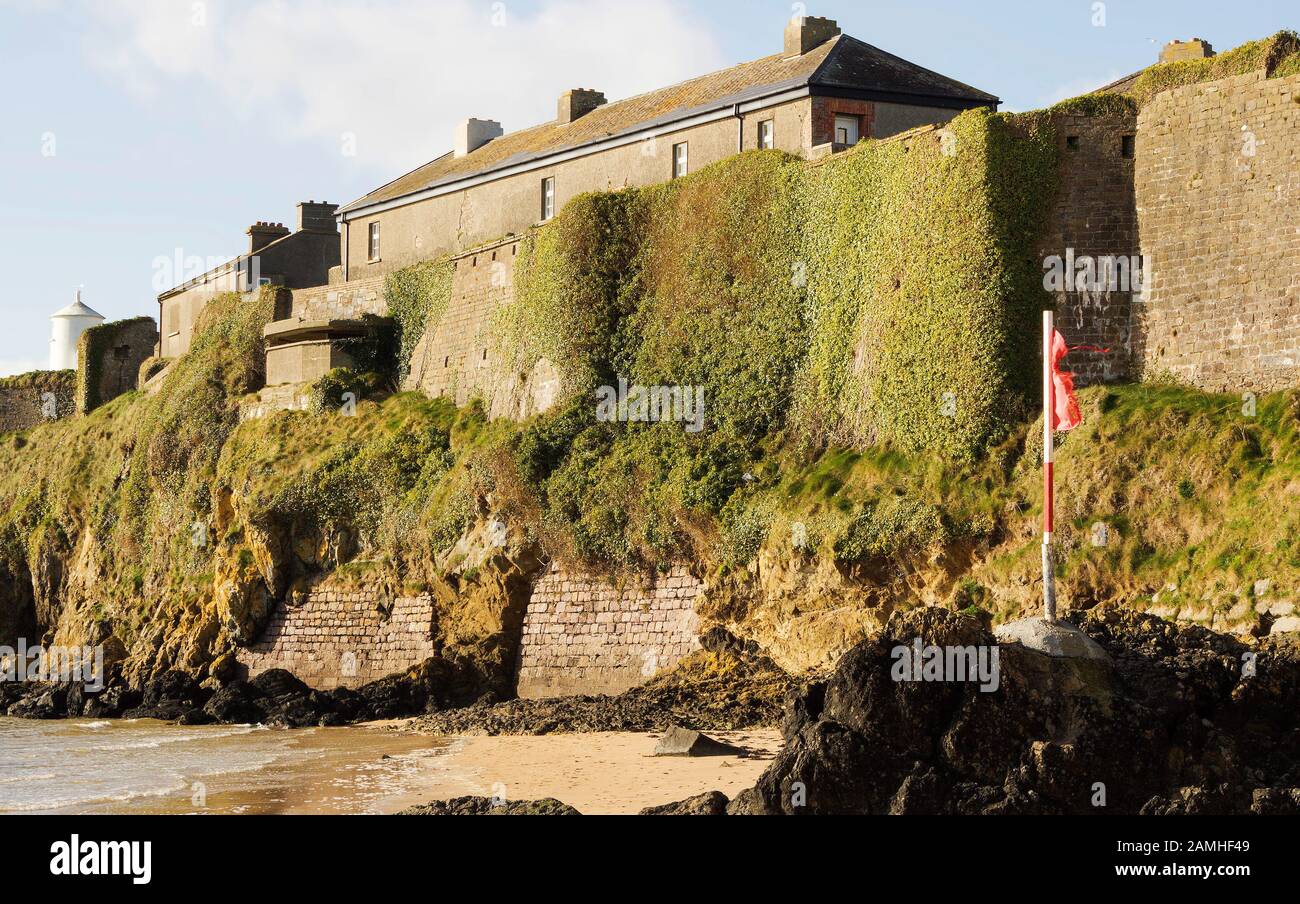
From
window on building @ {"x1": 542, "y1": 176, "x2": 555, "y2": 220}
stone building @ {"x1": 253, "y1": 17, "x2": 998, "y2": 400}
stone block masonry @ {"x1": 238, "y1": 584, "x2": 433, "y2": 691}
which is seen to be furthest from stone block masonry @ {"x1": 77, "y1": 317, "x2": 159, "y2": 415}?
window on building @ {"x1": 542, "y1": 176, "x2": 555, "y2": 220}

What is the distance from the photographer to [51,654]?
41094 mm

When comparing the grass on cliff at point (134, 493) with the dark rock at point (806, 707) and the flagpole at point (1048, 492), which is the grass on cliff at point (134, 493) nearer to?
the dark rock at point (806, 707)

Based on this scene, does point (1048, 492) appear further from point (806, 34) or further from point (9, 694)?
point (9, 694)

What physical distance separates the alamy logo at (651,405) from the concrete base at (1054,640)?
43.3ft

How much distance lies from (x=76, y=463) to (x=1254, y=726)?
3686 cm

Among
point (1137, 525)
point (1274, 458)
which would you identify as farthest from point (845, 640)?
point (1274, 458)

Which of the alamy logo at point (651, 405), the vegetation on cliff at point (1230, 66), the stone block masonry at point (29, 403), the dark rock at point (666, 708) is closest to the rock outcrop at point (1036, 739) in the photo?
the dark rock at point (666, 708)

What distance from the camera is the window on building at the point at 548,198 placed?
124 ft

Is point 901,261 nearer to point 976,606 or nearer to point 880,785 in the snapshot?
point 976,606

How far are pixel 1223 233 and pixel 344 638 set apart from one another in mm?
19117

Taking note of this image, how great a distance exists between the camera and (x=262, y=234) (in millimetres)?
48625
